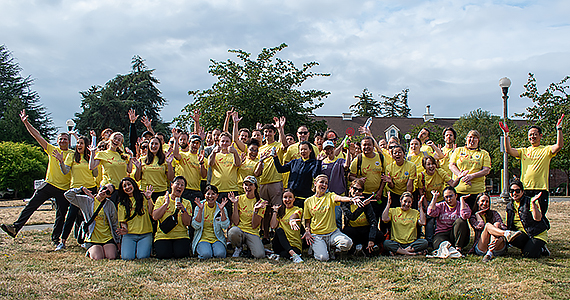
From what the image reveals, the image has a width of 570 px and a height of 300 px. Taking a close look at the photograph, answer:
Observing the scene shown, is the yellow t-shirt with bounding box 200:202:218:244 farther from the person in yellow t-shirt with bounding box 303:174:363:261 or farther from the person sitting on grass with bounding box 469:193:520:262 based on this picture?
the person sitting on grass with bounding box 469:193:520:262

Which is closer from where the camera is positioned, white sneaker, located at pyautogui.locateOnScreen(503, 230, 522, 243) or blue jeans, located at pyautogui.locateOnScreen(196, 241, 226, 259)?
white sneaker, located at pyautogui.locateOnScreen(503, 230, 522, 243)

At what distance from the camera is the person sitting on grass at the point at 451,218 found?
6.24 metres

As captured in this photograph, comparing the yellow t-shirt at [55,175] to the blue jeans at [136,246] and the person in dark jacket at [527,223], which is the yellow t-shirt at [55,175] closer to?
the blue jeans at [136,246]

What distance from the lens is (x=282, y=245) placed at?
19.9 feet

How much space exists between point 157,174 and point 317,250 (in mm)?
2842

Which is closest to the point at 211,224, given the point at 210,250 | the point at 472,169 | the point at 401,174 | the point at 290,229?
the point at 210,250

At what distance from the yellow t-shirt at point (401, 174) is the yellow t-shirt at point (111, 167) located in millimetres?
4338

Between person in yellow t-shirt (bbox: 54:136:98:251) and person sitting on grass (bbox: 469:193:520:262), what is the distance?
623cm

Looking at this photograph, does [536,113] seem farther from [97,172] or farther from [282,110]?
[97,172]

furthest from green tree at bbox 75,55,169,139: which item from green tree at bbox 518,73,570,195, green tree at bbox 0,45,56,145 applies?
green tree at bbox 518,73,570,195

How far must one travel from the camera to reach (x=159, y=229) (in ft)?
20.4

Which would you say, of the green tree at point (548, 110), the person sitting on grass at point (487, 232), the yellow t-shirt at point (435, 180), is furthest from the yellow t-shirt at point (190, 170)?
the green tree at point (548, 110)

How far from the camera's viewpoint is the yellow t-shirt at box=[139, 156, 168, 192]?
6.63 metres

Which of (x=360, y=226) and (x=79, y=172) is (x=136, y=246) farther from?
(x=360, y=226)
